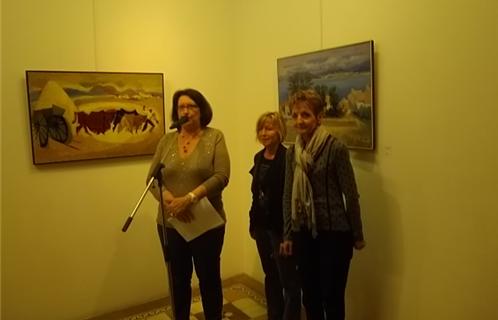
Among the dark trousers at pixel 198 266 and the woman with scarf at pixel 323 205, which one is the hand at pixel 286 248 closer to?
the woman with scarf at pixel 323 205

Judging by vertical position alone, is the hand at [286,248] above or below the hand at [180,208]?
below

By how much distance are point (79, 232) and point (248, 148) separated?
140cm

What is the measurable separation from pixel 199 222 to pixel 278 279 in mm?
613

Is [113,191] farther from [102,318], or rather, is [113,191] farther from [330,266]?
[330,266]

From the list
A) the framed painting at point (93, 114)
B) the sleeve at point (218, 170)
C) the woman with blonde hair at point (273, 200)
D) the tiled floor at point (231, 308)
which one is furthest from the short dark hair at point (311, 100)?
the tiled floor at point (231, 308)

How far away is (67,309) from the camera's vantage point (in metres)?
2.94

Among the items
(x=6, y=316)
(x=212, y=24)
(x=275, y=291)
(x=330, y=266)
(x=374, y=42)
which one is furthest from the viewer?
(x=212, y=24)

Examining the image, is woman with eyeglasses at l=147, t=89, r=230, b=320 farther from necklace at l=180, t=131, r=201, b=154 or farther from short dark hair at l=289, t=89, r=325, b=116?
short dark hair at l=289, t=89, r=325, b=116

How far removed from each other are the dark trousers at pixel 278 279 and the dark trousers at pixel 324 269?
11 cm

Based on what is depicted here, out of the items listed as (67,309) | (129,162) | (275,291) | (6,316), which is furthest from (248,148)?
(6,316)

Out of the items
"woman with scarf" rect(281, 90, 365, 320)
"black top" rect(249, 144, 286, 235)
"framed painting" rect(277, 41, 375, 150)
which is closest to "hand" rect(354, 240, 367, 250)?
"woman with scarf" rect(281, 90, 365, 320)

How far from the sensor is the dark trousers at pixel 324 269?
2.09 metres

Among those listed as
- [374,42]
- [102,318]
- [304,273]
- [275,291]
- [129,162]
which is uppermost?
[374,42]

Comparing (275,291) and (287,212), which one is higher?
(287,212)
